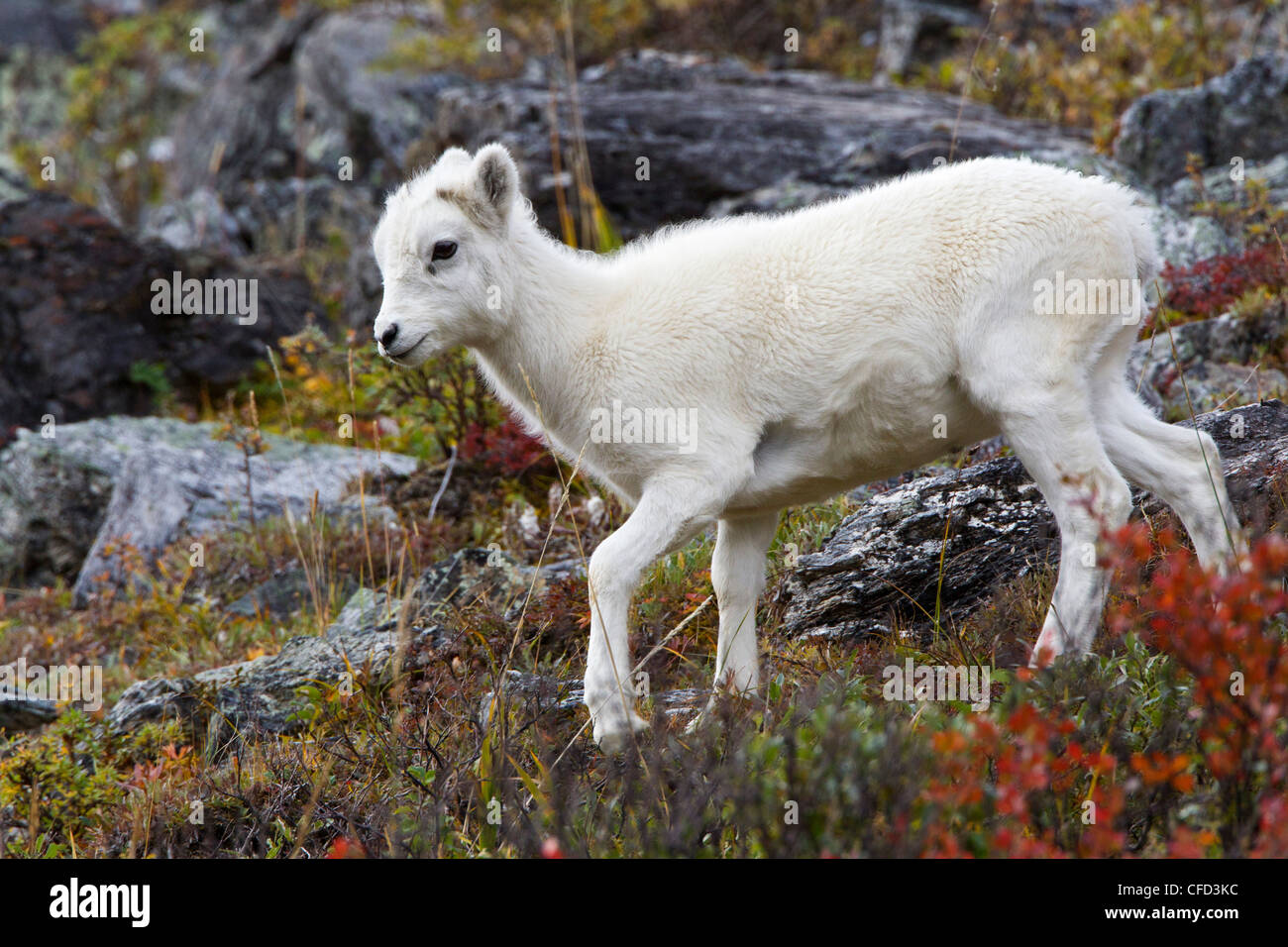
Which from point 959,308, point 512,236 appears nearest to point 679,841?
point 959,308

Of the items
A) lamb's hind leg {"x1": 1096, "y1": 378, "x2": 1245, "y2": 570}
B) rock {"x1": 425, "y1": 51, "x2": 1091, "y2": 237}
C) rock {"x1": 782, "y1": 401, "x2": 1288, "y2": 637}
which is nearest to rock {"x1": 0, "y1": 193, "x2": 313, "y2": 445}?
rock {"x1": 425, "y1": 51, "x2": 1091, "y2": 237}

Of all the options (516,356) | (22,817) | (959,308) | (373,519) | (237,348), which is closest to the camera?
(959,308)

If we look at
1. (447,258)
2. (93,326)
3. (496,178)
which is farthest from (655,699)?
(93,326)

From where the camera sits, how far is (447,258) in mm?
6332

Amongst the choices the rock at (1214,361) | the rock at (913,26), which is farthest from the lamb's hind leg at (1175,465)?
the rock at (913,26)

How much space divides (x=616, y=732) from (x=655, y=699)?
847 mm

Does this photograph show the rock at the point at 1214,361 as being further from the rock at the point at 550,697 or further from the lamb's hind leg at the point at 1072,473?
the rock at the point at 550,697

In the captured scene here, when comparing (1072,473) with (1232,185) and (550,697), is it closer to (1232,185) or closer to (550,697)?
(550,697)

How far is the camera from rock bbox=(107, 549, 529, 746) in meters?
7.61

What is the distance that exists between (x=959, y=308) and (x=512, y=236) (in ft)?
7.59

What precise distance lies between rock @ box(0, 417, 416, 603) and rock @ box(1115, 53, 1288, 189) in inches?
285

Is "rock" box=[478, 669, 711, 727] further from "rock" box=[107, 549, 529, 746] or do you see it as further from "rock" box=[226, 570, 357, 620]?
"rock" box=[226, 570, 357, 620]

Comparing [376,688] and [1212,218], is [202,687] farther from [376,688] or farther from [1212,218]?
[1212,218]

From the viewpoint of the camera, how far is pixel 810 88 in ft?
48.0
